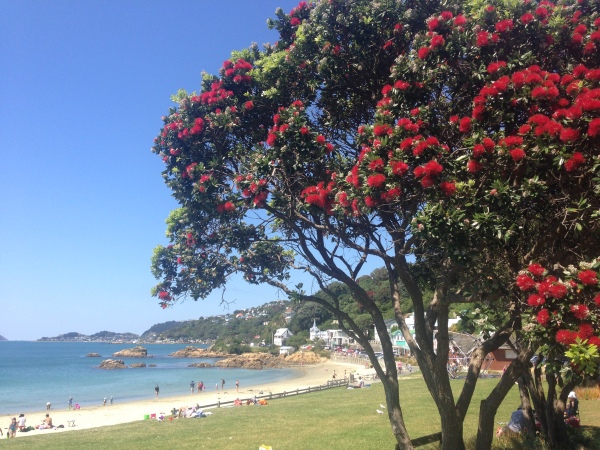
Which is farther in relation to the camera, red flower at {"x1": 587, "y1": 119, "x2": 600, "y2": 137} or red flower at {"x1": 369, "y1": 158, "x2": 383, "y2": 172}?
red flower at {"x1": 369, "y1": 158, "x2": 383, "y2": 172}

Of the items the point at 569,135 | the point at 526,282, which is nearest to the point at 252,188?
the point at 526,282

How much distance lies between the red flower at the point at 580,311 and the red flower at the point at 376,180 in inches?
90.6

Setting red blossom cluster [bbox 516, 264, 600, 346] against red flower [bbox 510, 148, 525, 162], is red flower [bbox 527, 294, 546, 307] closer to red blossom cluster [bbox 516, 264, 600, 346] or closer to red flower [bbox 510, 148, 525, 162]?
red blossom cluster [bbox 516, 264, 600, 346]

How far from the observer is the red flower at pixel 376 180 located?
532 centimetres

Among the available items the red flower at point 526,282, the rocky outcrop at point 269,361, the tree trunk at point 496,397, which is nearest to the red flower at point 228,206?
the red flower at point 526,282

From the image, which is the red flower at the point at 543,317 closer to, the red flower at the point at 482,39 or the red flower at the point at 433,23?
the red flower at the point at 482,39

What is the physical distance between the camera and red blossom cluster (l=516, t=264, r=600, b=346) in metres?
3.83

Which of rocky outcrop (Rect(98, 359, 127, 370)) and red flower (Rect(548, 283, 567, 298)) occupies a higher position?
red flower (Rect(548, 283, 567, 298))

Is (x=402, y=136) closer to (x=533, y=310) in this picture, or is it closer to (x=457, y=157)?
(x=457, y=157)

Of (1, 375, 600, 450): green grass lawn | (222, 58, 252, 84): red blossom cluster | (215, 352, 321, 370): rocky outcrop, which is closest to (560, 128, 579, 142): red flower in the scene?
(222, 58, 252, 84): red blossom cluster

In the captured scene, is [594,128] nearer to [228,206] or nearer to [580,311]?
[580,311]

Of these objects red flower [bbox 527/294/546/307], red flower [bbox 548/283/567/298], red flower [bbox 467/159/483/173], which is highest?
red flower [bbox 467/159/483/173]

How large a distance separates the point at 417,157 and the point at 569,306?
2.17 m

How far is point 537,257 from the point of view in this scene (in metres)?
5.95
